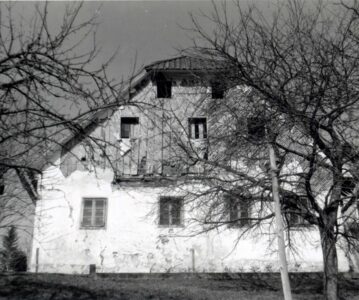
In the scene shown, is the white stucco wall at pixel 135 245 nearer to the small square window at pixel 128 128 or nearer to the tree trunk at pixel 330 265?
the small square window at pixel 128 128

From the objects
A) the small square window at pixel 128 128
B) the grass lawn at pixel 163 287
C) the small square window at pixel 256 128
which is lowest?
the grass lawn at pixel 163 287

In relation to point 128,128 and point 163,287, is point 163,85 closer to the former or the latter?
point 128,128

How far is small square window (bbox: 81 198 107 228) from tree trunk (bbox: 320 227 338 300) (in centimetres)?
896

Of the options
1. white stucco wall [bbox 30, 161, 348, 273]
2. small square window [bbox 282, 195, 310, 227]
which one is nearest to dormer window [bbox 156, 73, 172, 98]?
white stucco wall [bbox 30, 161, 348, 273]

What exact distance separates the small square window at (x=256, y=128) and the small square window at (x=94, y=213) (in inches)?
339

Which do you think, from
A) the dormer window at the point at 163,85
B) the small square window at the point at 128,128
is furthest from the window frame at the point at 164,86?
the small square window at the point at 128,128

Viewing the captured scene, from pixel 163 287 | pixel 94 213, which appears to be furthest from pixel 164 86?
pixel 163 287

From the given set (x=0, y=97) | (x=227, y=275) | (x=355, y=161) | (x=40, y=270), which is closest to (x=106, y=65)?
(x=0, y=97)

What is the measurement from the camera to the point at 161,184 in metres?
16.2

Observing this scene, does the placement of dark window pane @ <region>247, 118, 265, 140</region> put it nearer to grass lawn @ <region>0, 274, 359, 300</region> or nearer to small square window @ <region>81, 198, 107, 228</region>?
grass lawn @ <region>0, 274, 359, 300</region>

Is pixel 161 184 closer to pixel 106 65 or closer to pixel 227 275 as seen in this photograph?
pixel 227 275

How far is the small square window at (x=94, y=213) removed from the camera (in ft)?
52.9

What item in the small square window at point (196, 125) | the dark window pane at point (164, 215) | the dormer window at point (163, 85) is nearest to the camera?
the dark window pane at point (164, 215)

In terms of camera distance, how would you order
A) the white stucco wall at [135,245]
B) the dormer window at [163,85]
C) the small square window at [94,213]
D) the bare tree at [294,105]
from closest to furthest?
the bare tree at [294,105] < the white stucco wall at [135,245] < the small square window at [94,213] < the dormer window at [163,85]
